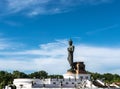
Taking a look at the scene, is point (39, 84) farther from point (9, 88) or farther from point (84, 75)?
point (84, 75)

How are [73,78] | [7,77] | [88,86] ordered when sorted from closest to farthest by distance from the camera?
[88,86] → [73,78] → [7,77]

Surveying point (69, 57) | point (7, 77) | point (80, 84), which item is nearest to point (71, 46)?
point (69, 57)

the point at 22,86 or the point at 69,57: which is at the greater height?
the point at 69,57

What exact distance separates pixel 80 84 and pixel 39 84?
473 inches

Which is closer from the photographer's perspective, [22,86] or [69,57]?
[22,86]

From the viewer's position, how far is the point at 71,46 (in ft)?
452

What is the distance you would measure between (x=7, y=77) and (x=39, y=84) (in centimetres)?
3946

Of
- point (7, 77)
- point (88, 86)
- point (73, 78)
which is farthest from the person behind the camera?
point (7, 77)

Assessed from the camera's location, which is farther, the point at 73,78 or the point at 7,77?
the point at 7,77

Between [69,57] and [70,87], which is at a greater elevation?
[69,57]

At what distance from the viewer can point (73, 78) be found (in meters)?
132

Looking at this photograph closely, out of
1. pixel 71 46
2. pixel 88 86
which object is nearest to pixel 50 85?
pixel 88 86

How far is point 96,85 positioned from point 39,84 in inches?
646

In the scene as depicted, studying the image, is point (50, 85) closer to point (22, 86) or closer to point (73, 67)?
point (22, 86)
